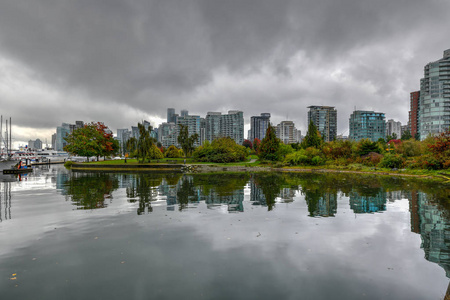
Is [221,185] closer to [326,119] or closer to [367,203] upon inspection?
[367,203]

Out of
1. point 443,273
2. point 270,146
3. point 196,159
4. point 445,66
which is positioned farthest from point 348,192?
point 445,66

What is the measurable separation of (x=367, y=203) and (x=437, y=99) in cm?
10570

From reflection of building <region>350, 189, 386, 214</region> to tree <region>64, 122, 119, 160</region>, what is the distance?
55891mm

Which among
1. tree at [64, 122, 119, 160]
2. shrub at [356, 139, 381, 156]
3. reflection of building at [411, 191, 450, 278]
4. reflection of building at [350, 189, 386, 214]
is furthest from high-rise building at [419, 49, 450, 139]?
tree at [64, 122, 119, 160]

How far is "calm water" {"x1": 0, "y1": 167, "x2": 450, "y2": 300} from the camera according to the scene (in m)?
5.81

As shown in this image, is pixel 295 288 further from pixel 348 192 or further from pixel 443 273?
pixel 348 192

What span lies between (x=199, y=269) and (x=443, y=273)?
638 centimetres

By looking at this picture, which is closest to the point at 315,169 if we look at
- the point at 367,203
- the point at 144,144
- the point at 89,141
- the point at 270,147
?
the point at 270,147

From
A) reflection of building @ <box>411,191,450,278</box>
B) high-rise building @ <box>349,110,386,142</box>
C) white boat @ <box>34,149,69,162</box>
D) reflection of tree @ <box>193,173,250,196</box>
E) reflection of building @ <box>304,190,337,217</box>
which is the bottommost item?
reflection of tree @ <box>193,173,250,196</box>

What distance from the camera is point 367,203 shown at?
15156 millimetres

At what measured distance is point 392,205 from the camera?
14.5 metres

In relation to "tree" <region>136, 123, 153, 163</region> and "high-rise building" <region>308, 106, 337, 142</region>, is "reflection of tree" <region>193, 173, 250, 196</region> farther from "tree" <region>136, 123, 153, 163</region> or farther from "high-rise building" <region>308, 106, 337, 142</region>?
"high-rise building" <region>308, 106, 337, 142</region>

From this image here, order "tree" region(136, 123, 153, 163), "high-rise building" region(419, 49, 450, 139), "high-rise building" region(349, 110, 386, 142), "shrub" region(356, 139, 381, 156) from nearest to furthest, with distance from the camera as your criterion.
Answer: "shrub" region(356, 139, 381, 156)
"tree" region(136, 123, 153, 163)
"high-rise building" region(419, 49, 450, 139)
"high-rise building" region(349, 110, 386, 142)

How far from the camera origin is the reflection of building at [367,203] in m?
13.4
